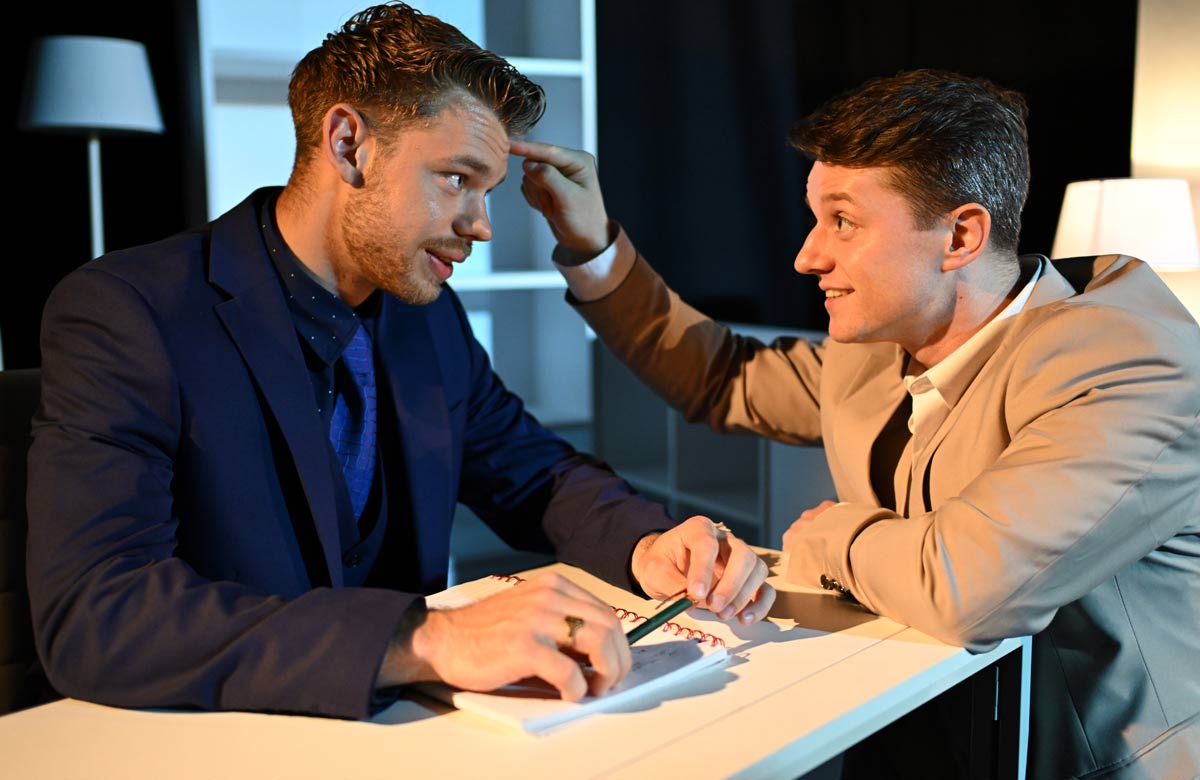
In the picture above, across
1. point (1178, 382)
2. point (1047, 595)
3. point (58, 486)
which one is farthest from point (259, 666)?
point (1178, 382)

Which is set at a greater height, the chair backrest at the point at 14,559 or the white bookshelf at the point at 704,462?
the chair backrest at the point at 14,559

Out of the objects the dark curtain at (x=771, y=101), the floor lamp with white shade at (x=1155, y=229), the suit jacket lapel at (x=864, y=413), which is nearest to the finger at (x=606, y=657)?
the suit jacket lapel at (x=864, y=413)

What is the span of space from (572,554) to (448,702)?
52 centimetres

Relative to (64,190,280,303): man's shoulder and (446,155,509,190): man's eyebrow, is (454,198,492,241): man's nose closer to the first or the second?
(446,155,509,190): man's eyebrow

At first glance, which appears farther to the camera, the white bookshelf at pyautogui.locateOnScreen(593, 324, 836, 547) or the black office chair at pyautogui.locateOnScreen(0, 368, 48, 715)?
the white bookshelf at pyautogui.locateOnScreen(593, 324, 836, 547)

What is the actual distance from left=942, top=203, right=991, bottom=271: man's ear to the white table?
23.1 inches

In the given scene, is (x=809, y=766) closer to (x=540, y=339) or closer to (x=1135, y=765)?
(x=1135, y=765)

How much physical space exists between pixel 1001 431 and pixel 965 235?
29 cm

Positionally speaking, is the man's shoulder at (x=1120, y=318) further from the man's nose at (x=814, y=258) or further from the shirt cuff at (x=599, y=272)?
the shirt cuff at (x=599, y=272)

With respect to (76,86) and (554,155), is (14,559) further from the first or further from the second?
(76,86)

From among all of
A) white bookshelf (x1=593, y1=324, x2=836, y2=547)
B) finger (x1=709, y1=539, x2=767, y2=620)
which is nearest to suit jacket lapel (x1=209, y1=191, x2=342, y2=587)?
finger (x1=709, y1=539, x2=767, y2=620)

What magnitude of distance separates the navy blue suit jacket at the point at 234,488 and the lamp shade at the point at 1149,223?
138 centimetres

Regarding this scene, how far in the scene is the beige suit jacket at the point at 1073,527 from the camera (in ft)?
4.10

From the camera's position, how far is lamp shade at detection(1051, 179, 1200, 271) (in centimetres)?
242
